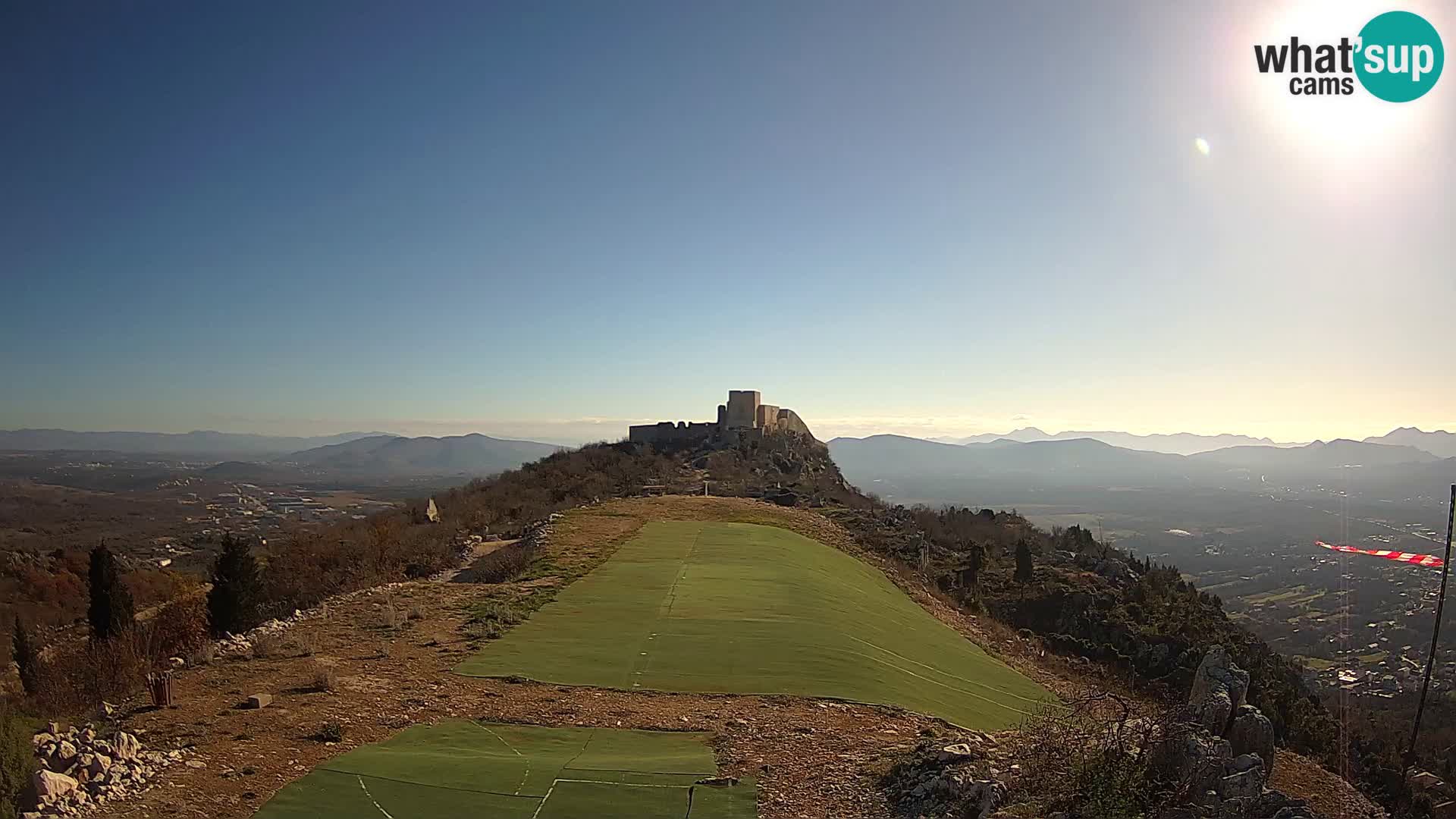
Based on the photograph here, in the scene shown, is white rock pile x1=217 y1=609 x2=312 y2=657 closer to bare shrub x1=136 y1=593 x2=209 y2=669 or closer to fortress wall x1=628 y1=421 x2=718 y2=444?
bare shrub x1=136 y1=593 x2=209 y2=669

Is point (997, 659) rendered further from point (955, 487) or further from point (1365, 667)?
point (955, 487)

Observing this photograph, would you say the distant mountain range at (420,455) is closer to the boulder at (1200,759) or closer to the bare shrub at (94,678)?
the bare shrub at (94,678)

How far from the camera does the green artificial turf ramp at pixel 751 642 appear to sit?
39.4 feet

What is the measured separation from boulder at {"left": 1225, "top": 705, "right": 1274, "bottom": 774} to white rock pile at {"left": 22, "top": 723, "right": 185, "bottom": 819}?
35.6ft

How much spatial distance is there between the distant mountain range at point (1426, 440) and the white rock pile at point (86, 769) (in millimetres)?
79875

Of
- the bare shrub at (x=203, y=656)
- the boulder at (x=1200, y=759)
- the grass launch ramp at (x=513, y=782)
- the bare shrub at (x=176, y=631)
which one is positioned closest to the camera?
the boulder at (x=1200, y=759)

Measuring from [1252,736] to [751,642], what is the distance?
26.6ft

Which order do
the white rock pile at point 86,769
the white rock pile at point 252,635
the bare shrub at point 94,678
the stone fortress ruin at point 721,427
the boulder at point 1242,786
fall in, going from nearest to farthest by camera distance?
the boulder at point 1242,786 → the white rock pile at point 86,769 → the bare shrub at point 94,678 → the white rock pile at point 252,635 → the stone fortress ruin at point 721,427

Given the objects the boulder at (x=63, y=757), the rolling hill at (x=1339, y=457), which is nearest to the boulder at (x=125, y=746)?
the boulder at (x=63, y=757)

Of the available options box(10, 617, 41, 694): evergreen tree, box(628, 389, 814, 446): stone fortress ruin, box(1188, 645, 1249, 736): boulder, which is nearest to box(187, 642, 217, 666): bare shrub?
box(10, 617, 41, 694): evergreen tree

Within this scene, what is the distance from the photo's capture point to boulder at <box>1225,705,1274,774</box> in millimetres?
7520

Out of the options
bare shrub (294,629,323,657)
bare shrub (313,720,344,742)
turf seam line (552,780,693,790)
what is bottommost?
bare shrub (294,629,323,657)

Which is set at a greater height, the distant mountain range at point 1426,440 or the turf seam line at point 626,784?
the distant mountain range at point 1426,440

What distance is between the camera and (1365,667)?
26.4m
